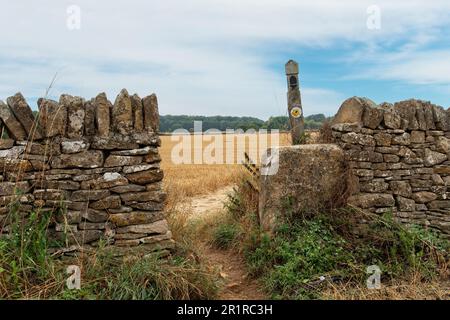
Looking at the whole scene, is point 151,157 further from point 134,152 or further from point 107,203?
point 107,203

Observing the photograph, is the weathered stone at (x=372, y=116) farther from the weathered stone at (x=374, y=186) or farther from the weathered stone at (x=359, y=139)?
the weathered stone at (x=374, y=186)

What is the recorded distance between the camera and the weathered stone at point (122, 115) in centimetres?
463

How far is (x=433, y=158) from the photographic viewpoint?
634 centimetres

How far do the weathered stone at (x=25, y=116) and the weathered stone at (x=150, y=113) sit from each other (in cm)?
119

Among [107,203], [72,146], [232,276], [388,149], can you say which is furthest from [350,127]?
[72,146]

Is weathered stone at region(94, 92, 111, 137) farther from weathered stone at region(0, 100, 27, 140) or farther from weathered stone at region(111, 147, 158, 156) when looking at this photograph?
weathered stone at region(0, 100, 27, 140)

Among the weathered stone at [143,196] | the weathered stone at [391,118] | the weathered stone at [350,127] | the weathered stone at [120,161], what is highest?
the weathered stone at [391,118]

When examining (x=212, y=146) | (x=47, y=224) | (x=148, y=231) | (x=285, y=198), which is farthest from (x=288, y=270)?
(x=212, y=146)

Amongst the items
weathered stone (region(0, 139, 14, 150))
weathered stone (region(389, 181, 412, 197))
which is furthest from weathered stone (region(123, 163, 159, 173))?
weathered stone (region(389, 181, 412, 197))

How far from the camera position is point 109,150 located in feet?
15.4

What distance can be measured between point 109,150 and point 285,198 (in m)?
2.68

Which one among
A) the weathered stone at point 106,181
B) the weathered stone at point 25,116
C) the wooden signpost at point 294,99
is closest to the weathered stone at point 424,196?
the wooden signpost at point 294,99

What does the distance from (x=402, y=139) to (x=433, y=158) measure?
2.23ft

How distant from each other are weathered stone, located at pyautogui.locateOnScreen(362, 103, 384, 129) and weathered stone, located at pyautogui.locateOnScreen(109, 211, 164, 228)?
11.5 ft
